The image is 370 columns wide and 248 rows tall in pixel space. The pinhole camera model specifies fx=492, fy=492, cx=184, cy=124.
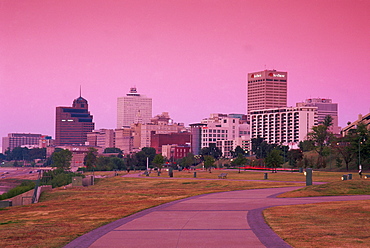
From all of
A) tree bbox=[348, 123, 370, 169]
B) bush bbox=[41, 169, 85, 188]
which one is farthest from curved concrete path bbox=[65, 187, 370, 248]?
tree bbox=[348, 123, 370, 169]

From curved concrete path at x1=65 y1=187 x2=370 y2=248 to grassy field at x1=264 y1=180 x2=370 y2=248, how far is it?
0.75 meters

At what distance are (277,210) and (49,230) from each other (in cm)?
1363

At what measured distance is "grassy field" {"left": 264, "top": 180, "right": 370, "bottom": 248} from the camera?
19.6m

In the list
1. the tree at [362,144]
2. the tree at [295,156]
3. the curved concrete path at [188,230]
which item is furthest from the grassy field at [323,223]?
the tree at [295,156]

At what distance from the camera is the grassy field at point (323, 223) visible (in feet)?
64.2

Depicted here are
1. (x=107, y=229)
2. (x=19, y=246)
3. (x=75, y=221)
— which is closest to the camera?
(x=19, y=246)

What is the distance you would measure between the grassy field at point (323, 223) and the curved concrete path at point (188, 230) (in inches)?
29.4

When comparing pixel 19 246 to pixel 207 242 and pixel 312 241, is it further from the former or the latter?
pixel 312 241

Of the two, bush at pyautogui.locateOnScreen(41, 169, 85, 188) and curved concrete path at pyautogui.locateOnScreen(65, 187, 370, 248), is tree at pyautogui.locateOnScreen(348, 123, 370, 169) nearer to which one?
bush at pyautogui.locateOnScreen(41, 169, 85, 188)

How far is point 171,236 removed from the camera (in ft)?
68.4

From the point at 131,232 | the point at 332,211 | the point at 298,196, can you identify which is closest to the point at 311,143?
the point at 298,196

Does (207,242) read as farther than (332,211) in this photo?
No

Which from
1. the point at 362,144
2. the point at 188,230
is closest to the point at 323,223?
the point at 188,230

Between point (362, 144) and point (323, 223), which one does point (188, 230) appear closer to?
point (323, 223)
